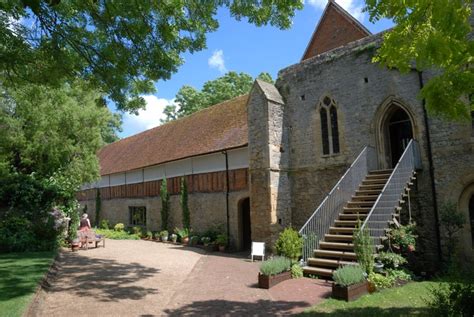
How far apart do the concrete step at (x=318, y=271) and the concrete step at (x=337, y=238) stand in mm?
1116

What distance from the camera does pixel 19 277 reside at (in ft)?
29.6

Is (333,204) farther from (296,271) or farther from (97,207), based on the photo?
(97,207)

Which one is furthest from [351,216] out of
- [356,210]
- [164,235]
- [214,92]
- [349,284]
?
[214,92]

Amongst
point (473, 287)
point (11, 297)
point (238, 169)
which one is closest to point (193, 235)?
point (238, 169)

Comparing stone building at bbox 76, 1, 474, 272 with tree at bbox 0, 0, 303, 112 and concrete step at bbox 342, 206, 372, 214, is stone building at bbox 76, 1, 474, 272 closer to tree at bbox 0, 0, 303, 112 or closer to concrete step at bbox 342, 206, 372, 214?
concrete step at bbox 342, 206, 372, 214

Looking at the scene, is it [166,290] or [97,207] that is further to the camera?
[97,207]

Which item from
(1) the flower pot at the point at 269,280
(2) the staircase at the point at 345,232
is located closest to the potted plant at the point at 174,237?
(2) the staircase at the point at 345,232

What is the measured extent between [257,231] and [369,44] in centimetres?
806

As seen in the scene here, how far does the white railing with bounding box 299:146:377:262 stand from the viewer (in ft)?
35.4

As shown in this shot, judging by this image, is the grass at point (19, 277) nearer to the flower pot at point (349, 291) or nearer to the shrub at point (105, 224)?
the flower pot at point (349, 291)

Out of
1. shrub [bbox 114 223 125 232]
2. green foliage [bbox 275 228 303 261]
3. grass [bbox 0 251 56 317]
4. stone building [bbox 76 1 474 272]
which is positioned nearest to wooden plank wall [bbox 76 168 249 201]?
stone building [bbox 76 1 474 272]

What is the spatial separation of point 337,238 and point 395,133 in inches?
215

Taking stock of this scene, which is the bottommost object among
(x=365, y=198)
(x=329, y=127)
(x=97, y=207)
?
(x=365, y=198)

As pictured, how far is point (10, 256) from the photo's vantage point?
12438 mm
